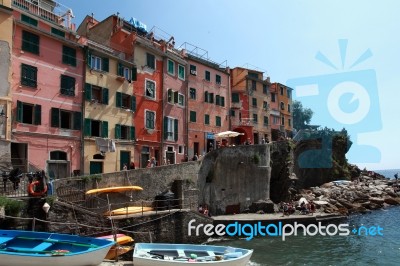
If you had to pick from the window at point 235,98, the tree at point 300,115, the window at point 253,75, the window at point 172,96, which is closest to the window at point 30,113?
the window at point 172,96

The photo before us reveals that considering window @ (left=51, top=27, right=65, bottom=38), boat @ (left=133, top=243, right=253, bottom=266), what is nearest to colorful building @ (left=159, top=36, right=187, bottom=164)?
window @ (left=51, top=27, right=65, bottom=38)

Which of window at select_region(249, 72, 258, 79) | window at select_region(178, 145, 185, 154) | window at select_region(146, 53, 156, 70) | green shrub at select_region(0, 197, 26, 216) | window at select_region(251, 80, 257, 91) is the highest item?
window at select_region(249, 72, 258, 79)

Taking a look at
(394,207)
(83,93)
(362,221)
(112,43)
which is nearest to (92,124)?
(83,93)

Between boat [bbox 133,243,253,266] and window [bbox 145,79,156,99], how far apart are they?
797 inches

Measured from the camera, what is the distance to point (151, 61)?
35.4 metres

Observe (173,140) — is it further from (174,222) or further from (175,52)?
(174,222)

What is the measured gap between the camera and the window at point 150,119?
3444 cm

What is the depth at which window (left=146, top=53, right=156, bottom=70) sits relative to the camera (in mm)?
35028

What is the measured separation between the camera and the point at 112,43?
113ft

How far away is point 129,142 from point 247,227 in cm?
1305

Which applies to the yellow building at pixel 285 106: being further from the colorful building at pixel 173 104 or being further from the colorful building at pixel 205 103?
the colorful building at pixel 173 104

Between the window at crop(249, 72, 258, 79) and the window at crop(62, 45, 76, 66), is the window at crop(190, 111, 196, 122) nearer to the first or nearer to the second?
the window at crop(249, 72, 258, 79)

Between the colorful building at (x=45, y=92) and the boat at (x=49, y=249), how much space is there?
10.6m

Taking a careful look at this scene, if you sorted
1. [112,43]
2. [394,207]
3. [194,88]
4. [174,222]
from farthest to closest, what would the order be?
[394,207], [194,88], [112,43], [174,222]
